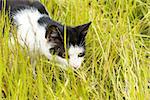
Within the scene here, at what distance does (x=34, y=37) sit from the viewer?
1915mm

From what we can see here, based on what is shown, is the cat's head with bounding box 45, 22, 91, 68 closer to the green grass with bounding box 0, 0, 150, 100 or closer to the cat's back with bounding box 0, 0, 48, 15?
the green grass with bounding box 0, 0, 150, 100

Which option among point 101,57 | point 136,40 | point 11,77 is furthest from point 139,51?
point 11,77

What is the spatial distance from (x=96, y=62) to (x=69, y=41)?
148mm

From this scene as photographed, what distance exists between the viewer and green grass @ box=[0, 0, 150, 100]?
159cm

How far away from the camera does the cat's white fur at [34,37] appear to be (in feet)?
6.09

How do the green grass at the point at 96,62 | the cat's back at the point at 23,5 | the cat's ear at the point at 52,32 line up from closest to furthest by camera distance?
the green grass at the point at 96,62
the cat's ear at the point at 52,32
the cat's back at the point at 23,5

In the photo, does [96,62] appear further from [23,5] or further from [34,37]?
[23,5]

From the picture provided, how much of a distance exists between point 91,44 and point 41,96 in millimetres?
571

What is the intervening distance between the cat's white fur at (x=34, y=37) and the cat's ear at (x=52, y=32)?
1.6 inches

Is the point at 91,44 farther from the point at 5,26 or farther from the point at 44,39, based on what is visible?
the point at 5,26

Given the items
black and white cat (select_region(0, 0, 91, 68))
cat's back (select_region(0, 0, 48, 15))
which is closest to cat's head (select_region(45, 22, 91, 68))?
black and white cat (select_region(0, 0, 91, 68))

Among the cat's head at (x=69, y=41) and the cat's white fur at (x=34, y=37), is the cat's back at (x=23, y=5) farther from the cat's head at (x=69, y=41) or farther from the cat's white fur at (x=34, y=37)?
the cat's head at (x=69, y=41)

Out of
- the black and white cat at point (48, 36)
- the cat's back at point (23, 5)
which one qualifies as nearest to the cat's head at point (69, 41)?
the black and white cat at point (48, 36)

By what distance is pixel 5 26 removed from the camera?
1.83 metres
